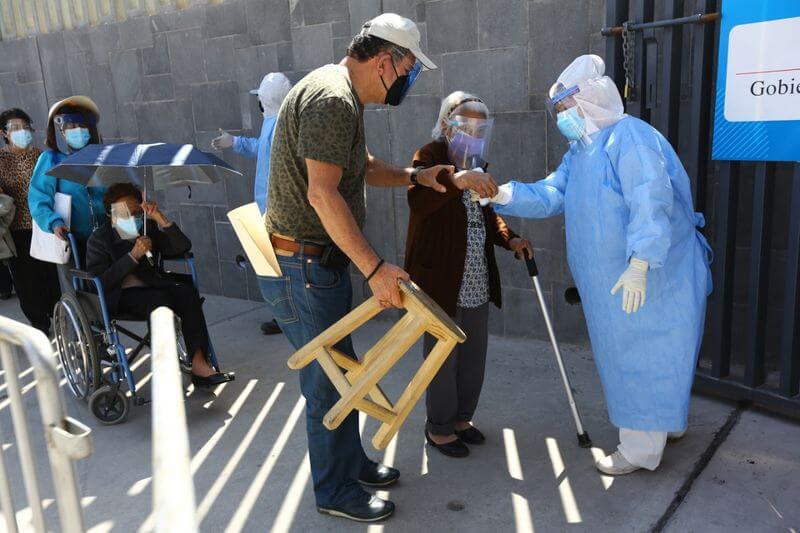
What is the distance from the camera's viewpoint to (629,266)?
273cm

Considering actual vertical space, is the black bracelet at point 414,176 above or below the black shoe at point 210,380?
above

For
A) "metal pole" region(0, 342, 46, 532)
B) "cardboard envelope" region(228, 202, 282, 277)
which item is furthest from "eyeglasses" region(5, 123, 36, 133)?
"metal pole" region(0, 342, 46, 532)

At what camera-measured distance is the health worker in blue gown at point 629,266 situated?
9.09 ft

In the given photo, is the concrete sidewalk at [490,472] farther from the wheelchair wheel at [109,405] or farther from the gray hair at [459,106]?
the gray hair at [459,106]

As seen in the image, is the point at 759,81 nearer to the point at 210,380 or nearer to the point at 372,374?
the point at 372,374

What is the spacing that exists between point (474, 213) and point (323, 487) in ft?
4.40

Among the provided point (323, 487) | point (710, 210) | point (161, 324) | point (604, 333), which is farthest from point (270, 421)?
point (710, 210)

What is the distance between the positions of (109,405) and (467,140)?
2.39 m

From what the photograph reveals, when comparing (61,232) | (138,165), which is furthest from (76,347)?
(138,165)

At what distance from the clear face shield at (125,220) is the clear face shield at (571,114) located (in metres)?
2.48

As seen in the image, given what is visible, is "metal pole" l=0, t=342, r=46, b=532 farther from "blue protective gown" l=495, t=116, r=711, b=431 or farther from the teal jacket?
the teal jacket

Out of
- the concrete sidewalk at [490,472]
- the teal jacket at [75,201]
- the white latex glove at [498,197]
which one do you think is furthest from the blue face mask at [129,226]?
the white latex glove at [498,197]

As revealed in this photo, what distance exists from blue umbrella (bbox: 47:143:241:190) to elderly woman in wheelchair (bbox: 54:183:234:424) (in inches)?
5.5

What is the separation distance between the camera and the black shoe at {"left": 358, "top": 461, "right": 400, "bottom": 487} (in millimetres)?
3068
